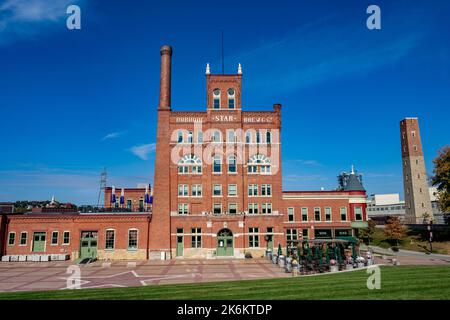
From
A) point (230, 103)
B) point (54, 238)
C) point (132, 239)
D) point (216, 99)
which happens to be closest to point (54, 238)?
point (54, 238)

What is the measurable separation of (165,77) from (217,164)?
561 inches

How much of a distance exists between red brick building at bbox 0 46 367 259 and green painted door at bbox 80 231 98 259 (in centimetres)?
13

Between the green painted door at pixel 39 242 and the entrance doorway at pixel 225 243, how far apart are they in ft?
72.7

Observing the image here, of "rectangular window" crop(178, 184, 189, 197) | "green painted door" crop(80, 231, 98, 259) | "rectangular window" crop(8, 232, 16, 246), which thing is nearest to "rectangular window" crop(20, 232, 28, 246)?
"rectangular window" crop(8, 232, 16, 246)

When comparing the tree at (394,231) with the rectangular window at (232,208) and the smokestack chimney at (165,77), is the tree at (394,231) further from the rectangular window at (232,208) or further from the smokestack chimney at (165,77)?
the smokestack chimney at (165,77)

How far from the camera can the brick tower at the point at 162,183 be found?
45.5m

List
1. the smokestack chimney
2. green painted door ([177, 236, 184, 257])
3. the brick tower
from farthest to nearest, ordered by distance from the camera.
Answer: the smokestack chimney
green painted door ([177, 236, 184, 257])
the brick tower

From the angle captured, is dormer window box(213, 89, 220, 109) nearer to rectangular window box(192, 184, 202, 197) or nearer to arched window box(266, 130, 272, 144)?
arched window box(266, 130, 272, 144)

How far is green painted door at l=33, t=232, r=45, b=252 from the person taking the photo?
4431 cm

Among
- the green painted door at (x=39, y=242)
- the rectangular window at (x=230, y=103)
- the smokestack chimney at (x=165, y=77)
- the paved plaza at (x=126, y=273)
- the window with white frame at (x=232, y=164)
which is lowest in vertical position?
the paved plaza at (x=126, y=273)

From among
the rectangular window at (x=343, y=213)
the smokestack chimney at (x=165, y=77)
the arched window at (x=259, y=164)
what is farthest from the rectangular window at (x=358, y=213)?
the smokestack chimney at (x=165, y=77)

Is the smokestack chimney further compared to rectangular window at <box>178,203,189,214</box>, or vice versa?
the smokestack chimney

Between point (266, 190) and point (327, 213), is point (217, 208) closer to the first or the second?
point (266, 190)
